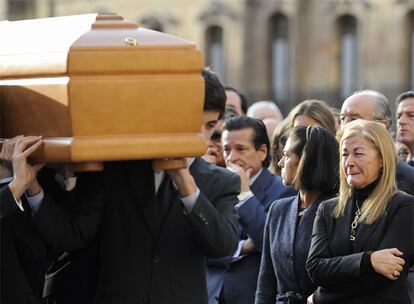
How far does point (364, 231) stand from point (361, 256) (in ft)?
0.51

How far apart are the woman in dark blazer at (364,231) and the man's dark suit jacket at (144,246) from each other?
27.7 inches

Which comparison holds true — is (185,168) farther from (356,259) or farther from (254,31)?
(254,31)

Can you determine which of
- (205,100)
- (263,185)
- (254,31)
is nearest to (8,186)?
(205,100)

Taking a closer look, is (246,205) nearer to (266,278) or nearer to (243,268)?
(243,268)

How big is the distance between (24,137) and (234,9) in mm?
28111

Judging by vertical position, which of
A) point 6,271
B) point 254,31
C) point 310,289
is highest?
point 6,271

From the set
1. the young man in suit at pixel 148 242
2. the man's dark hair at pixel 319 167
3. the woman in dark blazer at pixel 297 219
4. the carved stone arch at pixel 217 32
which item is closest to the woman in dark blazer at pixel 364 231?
the woman in dark blazer at pixel 297 219

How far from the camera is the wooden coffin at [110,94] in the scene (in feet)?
18.8

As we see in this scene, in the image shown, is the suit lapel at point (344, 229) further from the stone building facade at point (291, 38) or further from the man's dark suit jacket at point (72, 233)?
the stone building facade at point (291, 38)

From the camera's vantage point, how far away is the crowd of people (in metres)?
6.08

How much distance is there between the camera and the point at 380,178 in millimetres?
6664

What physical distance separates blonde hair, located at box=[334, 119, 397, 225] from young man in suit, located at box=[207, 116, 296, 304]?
1.05 metres

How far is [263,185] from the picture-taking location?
844cm

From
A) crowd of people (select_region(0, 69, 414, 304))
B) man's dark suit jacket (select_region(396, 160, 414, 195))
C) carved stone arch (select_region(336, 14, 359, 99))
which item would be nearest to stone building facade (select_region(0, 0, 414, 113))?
carved stone arch (select_region(336, 14, 359, 99))
